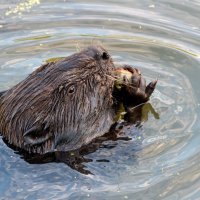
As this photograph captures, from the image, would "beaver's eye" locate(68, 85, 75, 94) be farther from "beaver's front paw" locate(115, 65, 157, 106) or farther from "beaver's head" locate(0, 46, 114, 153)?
"beaver's front paw" locate(115, 65, 157, 106)

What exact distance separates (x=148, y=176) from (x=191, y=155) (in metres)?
0.68

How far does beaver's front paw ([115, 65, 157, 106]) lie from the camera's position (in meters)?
8.31

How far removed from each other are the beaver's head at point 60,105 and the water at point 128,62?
243 millimetres

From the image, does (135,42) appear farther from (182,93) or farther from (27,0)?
(27,0)

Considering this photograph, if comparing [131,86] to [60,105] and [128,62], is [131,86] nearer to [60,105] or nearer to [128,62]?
[60,105]

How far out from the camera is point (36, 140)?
743 centimetres

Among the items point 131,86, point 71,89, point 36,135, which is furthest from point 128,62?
point 36,135

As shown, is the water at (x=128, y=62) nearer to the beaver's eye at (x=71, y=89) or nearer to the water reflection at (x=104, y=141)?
the water reflection at (x=104, y=141)

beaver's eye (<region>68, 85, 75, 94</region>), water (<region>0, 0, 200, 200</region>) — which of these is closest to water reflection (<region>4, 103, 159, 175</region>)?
water (<region>0, 0, 200, 200</region>)

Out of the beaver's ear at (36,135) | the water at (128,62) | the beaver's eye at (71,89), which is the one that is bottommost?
the water at (128,62)

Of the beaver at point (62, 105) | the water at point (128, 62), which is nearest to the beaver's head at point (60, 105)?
the beaver at point (62, 105)

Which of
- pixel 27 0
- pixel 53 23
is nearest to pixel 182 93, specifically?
pixel 53 23

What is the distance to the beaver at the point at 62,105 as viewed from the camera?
24.3 ft

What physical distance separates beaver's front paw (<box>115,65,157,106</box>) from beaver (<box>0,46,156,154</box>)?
0.55 feet
